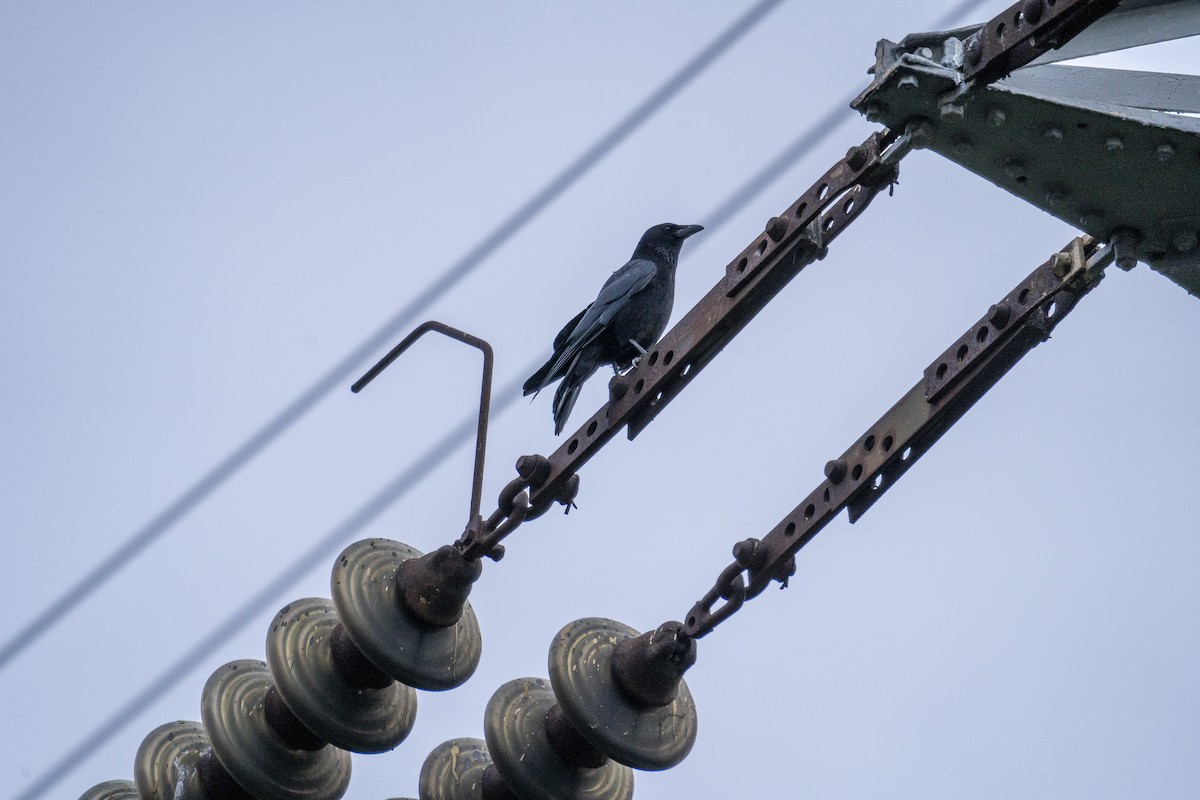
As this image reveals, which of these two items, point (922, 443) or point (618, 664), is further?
point (618, 664)

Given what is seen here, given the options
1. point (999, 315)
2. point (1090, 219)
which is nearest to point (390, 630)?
point (999, 315)

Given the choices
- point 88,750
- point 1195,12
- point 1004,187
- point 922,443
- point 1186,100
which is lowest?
point 88,750

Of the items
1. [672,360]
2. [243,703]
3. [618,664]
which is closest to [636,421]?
[672,360]

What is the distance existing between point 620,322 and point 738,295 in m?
3.39

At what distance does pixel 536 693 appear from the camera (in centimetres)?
452

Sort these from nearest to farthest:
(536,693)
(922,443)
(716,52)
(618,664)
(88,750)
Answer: (922,443) < (618,664) < (536,693) < (88,750) < (716,52)

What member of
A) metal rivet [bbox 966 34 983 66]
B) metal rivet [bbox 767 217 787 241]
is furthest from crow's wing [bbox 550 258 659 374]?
metal rivet [bbox 966 34 983 66]

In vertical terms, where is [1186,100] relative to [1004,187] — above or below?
above

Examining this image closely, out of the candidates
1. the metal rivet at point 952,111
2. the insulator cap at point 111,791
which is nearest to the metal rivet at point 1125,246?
the metal rivet at point 952,111

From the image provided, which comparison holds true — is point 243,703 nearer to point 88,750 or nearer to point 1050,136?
point 88,750

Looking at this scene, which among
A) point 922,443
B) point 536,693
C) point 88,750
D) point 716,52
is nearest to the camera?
point 922,443

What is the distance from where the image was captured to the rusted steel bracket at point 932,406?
12.6 ft

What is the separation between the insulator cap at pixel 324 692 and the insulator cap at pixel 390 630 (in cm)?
19

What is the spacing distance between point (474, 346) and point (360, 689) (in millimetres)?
1008
